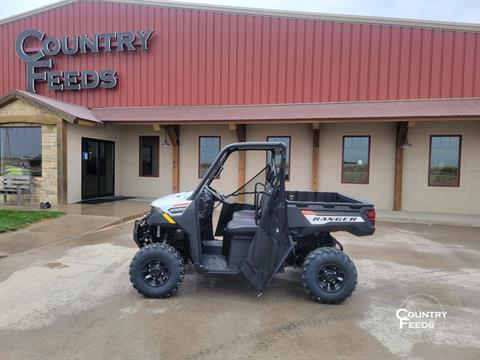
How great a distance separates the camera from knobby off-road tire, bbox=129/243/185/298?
368 cm

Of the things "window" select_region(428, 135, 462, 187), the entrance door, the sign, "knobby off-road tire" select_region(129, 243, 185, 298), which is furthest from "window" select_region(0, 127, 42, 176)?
"window" select_region(428, 135, 462, 187)

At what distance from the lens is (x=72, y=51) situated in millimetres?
13062

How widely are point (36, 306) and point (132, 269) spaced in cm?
102

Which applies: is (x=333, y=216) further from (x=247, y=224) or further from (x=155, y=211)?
(x=155, y=211)

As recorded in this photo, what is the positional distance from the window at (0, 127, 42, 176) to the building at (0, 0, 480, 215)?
45 mm

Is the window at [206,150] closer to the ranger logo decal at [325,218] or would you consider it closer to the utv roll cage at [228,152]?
the utv roll cage at [228,152]

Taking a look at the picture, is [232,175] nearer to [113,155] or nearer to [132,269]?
[113,155]

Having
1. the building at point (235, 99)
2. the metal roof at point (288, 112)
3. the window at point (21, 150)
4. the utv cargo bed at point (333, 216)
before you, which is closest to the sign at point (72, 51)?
the building at point (235, 99)

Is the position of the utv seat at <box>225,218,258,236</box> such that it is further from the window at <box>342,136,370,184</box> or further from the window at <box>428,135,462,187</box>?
the window at <box>428,135,462,187</box>

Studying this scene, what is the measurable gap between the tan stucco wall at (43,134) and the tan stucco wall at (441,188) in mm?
10922

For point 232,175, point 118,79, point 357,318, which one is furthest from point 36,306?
point 118,79

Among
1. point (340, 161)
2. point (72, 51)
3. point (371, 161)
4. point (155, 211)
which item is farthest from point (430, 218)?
point (72, 51)

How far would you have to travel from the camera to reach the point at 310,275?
3.62 meters

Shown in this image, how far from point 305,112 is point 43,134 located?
8102mm
